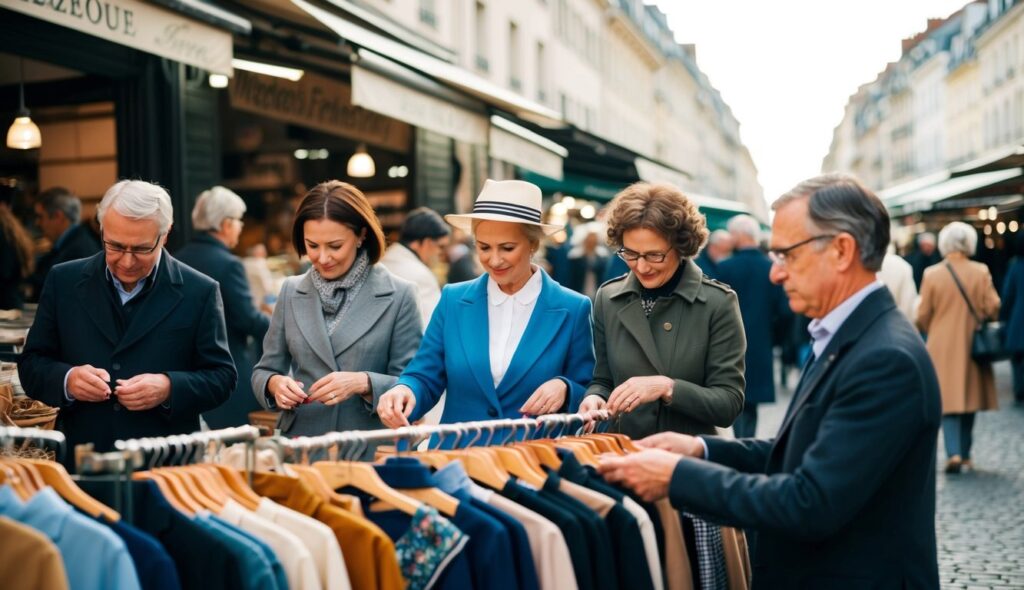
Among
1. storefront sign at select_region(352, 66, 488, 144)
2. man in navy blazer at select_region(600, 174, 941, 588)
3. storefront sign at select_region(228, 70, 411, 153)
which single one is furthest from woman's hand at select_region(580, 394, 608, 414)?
storefront sign at select_region(228, 70, 411, 153)

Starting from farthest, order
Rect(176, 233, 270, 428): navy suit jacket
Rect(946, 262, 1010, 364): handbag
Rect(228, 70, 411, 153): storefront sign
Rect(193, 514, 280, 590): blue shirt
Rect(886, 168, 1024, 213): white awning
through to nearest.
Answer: Rect(886, 168, 1024, 213): white awning, Rect(228, 70, 411, 153): storefront sign, Rect(946, 262, 1010, 364): handbag, Rect(176, 233, 270, 428): navy suit jacket, Rect(193, 514, 280, 590): blue shirt

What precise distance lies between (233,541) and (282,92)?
10509 mm

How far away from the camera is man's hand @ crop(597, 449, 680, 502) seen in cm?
279

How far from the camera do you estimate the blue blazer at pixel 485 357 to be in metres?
4.05

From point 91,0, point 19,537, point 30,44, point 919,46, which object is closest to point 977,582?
point 19,537

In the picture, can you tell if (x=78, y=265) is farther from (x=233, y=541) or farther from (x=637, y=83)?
(x=637, y=83)

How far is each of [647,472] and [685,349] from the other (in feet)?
4.12

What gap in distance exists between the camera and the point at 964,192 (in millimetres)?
19969

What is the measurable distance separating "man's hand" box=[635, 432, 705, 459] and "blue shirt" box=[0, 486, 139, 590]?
154 centimetres

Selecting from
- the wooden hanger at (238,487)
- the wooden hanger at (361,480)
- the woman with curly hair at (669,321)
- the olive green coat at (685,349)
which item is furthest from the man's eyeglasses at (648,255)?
the wooden hanger at (238,487)

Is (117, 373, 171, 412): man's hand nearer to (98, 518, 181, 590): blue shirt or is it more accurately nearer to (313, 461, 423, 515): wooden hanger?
(313, 461, 423, 515): wooden hanger

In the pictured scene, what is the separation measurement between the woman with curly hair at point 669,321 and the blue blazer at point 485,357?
0.47ft

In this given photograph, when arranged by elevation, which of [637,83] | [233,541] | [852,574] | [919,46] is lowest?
[852,574]

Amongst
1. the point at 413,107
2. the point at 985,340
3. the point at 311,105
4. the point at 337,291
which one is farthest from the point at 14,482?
the point at 311,105
